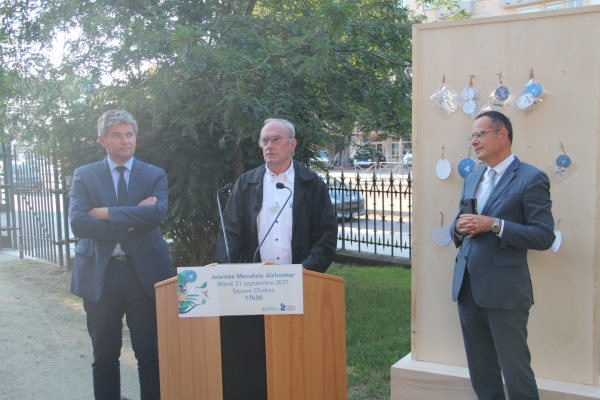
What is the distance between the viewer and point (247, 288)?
2.52 meters

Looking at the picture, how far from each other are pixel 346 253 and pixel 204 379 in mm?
7534

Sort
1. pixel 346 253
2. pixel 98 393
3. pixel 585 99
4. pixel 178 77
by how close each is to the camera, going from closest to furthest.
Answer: pixel 585 99
pixel 98 393
pixel 178 77
pixel 346 253

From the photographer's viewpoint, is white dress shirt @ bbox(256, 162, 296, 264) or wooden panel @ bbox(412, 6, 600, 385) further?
white dress shirt @ bbox(256, 162, 296, 264)

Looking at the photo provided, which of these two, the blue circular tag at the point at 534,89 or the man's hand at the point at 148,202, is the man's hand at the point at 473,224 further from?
the man's hand at the point at 148,202

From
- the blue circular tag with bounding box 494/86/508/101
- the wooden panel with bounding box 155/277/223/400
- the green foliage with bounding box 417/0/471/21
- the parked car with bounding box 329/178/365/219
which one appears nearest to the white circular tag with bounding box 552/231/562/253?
the blue circular tag with bounding box 494/86/508/101

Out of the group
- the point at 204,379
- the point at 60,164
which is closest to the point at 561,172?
the point at 204,379

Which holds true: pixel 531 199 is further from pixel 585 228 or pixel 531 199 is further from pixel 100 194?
pixel 100 194

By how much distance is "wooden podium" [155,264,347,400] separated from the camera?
2529 millimetres

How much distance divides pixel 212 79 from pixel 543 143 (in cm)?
323

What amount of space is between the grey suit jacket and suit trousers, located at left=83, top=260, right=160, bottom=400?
2006 millimetres

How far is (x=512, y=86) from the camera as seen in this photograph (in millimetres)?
3346

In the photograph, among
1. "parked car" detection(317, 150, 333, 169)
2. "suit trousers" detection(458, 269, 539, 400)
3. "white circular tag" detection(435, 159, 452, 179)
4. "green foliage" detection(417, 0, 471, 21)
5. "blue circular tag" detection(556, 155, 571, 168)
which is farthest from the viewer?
"green foliage" detection(417, 0, 471, 21)

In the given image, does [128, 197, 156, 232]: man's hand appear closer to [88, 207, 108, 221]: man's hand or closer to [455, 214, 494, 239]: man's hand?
[88, 207, 108, 221]: man's hand

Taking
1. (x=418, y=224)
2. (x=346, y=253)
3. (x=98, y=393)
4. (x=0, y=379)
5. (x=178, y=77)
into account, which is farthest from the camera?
(x=346, y=253)
